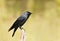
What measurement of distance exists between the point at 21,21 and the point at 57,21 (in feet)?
5.64

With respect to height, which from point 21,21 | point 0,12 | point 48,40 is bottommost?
point 21,21

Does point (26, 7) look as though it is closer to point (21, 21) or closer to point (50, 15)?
point (50, 15)

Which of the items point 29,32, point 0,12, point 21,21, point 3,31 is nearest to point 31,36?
point 29,32

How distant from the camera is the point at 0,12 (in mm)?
3684

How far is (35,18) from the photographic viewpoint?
11.9ft

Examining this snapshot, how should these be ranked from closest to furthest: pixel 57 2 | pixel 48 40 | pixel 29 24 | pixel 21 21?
pixel 21 21
pixel 48 40
pixel 29 24
pixel 57 2

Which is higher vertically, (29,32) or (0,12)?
(0,12)

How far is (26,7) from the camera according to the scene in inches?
147

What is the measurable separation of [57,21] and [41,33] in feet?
0.99

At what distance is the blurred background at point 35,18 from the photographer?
11.0ft

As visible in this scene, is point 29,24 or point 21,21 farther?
point 29,24

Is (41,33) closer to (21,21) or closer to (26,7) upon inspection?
(26,7)

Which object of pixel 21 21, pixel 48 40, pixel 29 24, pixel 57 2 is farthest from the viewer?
pixel 57 2

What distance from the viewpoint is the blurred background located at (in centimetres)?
335
